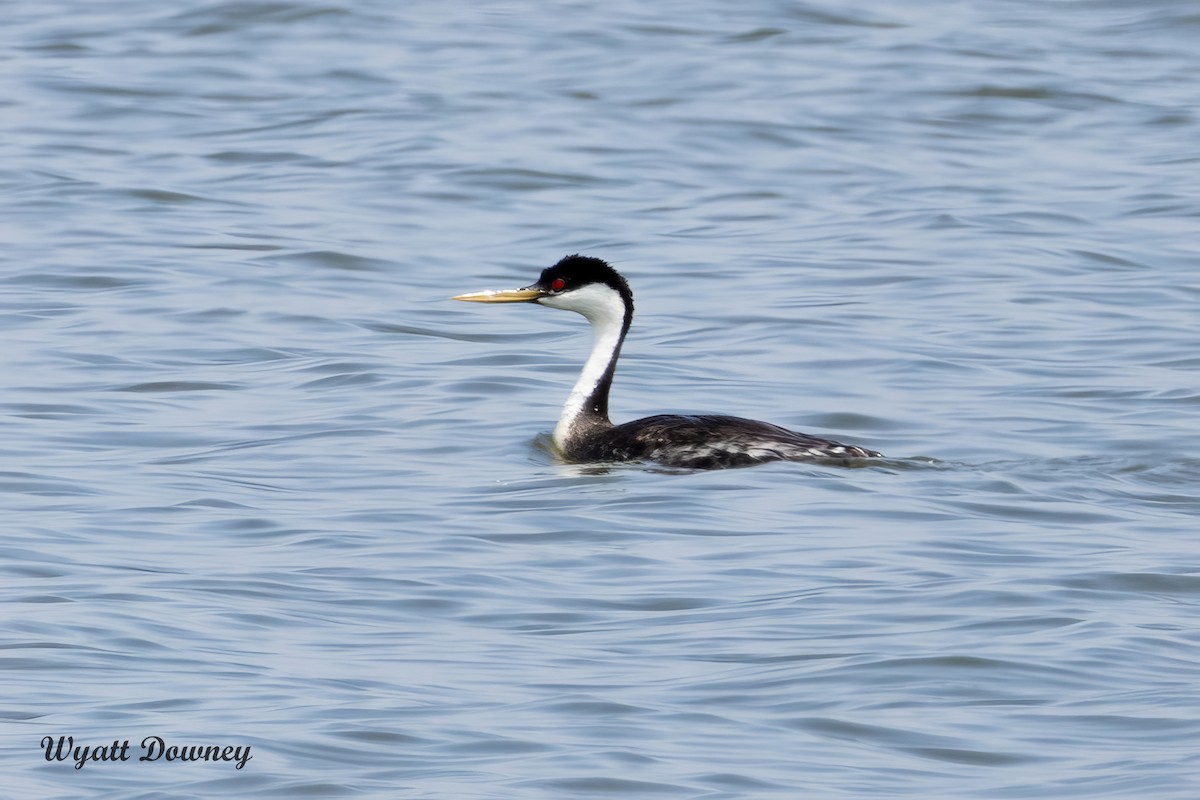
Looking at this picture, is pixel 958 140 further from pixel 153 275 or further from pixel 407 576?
pixel 407 576

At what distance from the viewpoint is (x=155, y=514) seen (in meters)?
9.61

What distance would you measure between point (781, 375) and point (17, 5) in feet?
53.3

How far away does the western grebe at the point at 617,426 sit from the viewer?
10.8 metres

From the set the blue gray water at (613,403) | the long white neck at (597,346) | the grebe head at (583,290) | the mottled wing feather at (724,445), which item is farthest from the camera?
the grebe head at (583,290)

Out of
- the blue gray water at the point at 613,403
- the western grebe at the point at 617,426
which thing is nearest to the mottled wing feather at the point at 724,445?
the western grebe at the point at 617,426

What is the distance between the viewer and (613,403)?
13.0 metres

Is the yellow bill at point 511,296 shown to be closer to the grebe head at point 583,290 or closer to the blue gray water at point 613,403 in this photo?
the grebe head at point 583,290

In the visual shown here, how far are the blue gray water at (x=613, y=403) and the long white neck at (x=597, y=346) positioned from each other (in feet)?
0.90

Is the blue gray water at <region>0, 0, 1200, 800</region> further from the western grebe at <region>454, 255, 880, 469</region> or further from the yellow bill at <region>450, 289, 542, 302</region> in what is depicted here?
the yellow bill at <region>450, 289, 542, 302</region>

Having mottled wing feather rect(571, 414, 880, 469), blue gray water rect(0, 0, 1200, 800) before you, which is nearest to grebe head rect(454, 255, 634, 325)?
blue gray water rect(0, 0, 1200, 800)

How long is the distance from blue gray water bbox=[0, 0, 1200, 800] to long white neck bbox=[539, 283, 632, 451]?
0.90 feet

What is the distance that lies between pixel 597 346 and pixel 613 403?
2.94 ft

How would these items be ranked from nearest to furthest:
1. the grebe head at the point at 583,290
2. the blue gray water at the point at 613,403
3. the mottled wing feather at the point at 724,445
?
the blue gray water at the point at 613,403 → the mottled wing feather at the point at 724,445 → the grebe head at the point at 583,290

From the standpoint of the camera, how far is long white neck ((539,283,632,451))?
11852 mm
